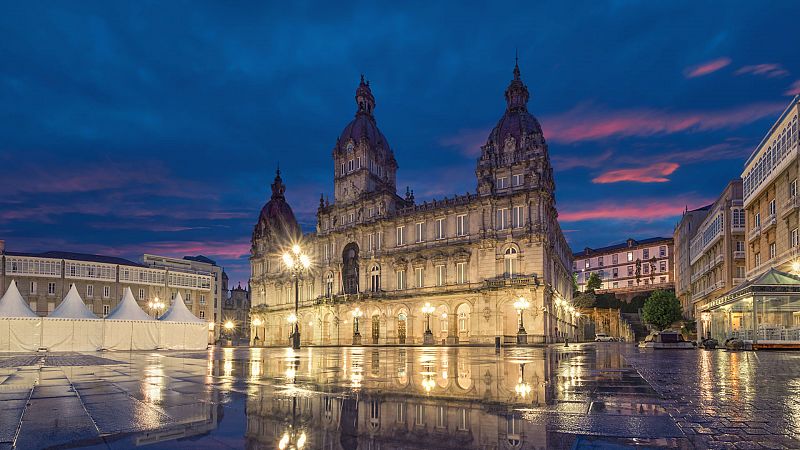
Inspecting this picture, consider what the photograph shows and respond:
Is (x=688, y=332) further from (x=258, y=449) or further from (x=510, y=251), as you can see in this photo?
(x=258, y=449)

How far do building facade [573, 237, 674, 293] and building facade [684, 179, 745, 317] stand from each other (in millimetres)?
48826

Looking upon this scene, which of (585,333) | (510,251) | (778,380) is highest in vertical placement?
(510,251)

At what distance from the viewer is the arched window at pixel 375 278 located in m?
63.3

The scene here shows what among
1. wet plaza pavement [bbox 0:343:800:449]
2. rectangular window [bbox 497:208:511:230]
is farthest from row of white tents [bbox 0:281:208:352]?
wet plaza pavement [bbox 0:343:800:449]

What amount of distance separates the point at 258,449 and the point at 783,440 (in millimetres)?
4178

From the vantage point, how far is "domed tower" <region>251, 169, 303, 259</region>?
83694 millimetres

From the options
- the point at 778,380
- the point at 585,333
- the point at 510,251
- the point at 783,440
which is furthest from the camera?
the point at 585,333

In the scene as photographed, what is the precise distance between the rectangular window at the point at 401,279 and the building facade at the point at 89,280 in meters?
31.8

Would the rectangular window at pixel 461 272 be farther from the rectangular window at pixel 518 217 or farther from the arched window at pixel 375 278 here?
the arched window at pixel 375 278

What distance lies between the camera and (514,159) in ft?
182

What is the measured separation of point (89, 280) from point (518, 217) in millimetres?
64634

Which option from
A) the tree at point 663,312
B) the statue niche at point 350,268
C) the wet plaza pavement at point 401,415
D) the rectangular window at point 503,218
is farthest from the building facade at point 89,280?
the wet plaza pavement at point 401,415

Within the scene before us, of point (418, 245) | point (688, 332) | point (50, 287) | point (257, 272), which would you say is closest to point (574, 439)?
point (418, 245)

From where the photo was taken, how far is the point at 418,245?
60.7 meters
